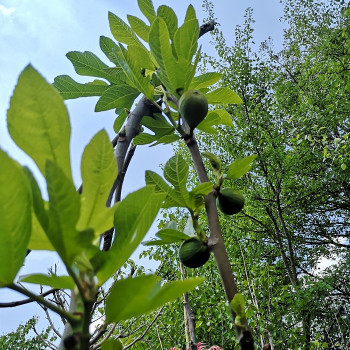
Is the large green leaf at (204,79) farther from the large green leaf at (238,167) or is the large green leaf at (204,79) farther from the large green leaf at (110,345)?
the large green leaf at (110,345)

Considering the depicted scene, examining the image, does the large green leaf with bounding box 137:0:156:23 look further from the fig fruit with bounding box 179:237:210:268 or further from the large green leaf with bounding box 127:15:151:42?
the fig fruit with bounding box 179:237:210:268

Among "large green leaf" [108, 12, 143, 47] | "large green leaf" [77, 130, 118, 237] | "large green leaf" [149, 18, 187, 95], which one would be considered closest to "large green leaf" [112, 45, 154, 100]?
"large green leaf" [149, 18, 187, 95]

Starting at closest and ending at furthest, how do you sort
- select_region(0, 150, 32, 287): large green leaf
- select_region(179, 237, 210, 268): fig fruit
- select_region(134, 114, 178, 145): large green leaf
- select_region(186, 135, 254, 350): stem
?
select_region(0, 150, 32, 287): large green leaf → select_region(186, 135, 254, 350): stem → select_region(179, 237, 210, 268): fig fruit → select_region(134, 114, 178, 145): large green leaf

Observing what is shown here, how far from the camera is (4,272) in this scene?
168 millimetres

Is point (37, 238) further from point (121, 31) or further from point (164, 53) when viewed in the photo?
point (121, 31)

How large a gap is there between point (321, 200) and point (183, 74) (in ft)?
22.5

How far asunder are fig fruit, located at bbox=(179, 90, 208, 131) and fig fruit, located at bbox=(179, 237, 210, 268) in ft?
0.50

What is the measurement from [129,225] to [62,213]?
0.15 ft

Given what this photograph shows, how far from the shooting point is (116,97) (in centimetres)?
59

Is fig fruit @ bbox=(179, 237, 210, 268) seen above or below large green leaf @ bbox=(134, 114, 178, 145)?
below

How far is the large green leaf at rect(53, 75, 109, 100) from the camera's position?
59cm

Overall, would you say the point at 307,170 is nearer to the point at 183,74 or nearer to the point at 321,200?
the point at 321,200

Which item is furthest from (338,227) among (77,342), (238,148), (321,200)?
(77,342)

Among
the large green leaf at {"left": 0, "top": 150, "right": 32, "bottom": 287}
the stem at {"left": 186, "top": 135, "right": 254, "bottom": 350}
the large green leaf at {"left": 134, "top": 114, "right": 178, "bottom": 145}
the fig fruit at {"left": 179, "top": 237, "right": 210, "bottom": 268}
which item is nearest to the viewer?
the large green leaf at {"left": 0, "top": 150, "right": 32, "bottom": 287}
